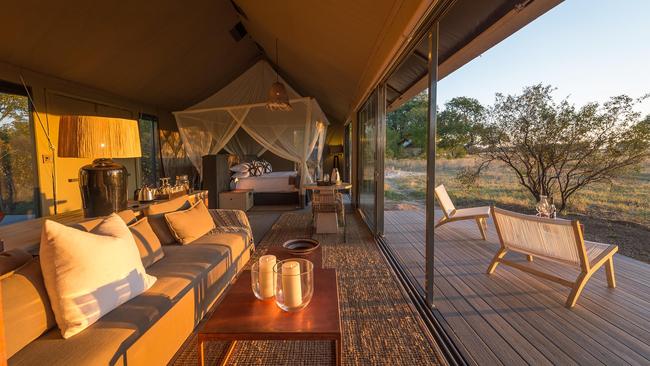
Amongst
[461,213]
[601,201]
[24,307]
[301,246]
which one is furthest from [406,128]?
[24,307]

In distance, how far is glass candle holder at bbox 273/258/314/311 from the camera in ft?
4.37

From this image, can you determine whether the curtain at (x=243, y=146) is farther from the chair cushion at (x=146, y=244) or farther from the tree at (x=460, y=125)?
the chair cushion at (x=146, y=244)

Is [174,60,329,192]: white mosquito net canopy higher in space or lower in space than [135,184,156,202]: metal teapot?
higher

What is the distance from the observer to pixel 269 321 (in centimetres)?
128

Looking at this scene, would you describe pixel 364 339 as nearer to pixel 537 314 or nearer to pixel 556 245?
pixel 537 314

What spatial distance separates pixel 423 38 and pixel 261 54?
248 inches

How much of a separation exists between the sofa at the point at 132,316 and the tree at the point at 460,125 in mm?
5640

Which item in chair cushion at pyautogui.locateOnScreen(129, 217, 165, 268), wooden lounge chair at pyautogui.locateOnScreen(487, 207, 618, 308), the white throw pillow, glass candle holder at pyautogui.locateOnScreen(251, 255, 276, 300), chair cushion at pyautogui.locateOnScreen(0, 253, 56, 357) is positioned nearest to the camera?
chair cushion at pyautogui.locateOnScreen(0, 253, 56, 357)

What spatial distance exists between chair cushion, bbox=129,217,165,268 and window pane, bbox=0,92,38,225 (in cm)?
317

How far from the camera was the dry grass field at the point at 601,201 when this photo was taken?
3.62 m

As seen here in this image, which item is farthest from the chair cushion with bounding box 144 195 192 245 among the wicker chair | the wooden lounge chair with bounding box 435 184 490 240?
the wooden lounge chair with bounding box 435 184 490 240

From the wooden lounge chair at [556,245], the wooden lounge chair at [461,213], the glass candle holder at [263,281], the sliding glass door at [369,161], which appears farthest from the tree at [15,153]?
the wooden lounge chair at [556,245]

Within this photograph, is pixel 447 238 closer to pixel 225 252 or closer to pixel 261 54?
pixel 225 252

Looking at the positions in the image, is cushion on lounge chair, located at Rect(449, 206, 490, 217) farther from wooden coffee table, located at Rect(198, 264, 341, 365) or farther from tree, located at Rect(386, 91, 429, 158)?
tree, located at Rect(386, 91, 429, 158)
